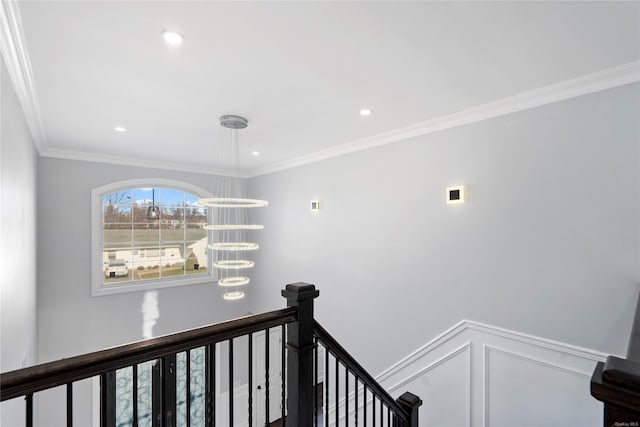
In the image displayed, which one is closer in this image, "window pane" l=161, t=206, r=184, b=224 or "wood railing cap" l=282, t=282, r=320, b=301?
"wood railing cap" l=282, t=282, r=320, b=301

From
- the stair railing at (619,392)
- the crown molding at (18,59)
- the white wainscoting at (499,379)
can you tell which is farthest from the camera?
the white wainscoting at (499,379)

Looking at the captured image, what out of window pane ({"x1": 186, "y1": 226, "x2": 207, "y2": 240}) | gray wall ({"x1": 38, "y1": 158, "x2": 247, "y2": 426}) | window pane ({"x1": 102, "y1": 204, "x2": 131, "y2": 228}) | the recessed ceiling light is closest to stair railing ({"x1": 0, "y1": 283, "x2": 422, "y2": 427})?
the recessed ceiling light

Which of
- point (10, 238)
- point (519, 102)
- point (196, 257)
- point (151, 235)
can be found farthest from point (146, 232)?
point (519, 102)

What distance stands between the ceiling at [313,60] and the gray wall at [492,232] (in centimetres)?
31

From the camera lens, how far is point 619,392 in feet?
1.69

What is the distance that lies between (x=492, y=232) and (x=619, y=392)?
2546mm

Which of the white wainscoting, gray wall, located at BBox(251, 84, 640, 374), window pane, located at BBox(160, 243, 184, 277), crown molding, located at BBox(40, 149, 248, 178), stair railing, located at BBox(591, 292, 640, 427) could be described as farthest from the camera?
window pane, located at BBox(160, 243, 184, 277)

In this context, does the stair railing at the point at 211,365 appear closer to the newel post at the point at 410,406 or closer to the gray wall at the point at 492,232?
the newel post at the point at 410,406

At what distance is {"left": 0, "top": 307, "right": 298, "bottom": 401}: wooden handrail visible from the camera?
0.72 metres

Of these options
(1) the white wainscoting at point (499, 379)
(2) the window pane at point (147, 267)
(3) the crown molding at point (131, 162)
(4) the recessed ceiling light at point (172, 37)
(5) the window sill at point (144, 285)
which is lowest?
(1) the white wainscoting at point (499, 379)

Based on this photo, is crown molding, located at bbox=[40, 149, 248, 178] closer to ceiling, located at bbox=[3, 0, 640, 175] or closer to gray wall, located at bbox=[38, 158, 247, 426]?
gray wall, located at bbox=[38, 158, 247, 426]

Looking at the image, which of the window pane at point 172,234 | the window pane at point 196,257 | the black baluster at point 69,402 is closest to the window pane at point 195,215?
the window pane at point 172,234

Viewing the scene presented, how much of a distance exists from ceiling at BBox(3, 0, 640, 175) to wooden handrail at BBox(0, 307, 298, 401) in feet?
5.06

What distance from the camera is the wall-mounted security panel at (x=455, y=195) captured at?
9.84ft
